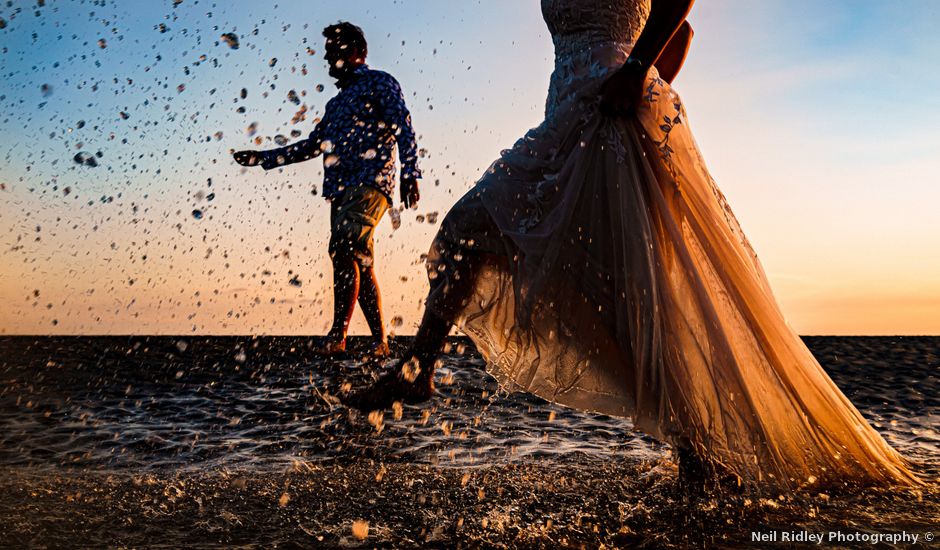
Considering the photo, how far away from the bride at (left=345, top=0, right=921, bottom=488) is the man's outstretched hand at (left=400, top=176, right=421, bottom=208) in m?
2.63

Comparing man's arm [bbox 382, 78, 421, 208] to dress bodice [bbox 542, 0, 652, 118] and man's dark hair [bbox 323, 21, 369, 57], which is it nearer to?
man's dark hair [bbox 323, 21, 369, 57]

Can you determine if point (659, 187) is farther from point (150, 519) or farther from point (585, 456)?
point (150, 519)

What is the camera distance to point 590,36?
2643 mm

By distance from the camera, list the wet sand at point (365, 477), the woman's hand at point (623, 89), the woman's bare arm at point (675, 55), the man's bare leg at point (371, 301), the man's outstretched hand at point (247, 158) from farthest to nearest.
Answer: the man's bare leg at point (371, 301), the man's outstretched hand at point (247, 158), the woman's bare arm at point (675, 55), the woman's hand at point (623, 89), the wet sand at point (365, 477)

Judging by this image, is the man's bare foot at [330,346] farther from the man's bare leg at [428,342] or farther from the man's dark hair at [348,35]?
the man's bare leg at [428,342]

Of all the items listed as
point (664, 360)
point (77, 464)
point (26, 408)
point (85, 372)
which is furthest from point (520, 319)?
point (85, 372)

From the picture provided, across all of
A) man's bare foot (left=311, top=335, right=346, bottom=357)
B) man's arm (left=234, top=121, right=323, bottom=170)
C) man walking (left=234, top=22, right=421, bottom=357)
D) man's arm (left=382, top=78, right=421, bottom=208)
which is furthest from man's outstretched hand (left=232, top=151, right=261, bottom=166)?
man's bare foot (left=311, top=335, right=346, bottom=357)

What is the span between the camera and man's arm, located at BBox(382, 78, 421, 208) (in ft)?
17.4

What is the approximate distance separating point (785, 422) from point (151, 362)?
22.2ft

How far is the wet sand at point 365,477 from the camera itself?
1915mm

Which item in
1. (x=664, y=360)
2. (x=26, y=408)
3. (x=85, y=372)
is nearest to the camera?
(x=664, y=360)

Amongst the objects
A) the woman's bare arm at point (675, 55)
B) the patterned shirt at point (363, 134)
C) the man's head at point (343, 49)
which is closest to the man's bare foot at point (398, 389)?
the woman's bare arm at point (675, 55)

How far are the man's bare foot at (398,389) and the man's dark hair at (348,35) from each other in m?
3.88

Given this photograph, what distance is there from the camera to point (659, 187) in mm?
2500
